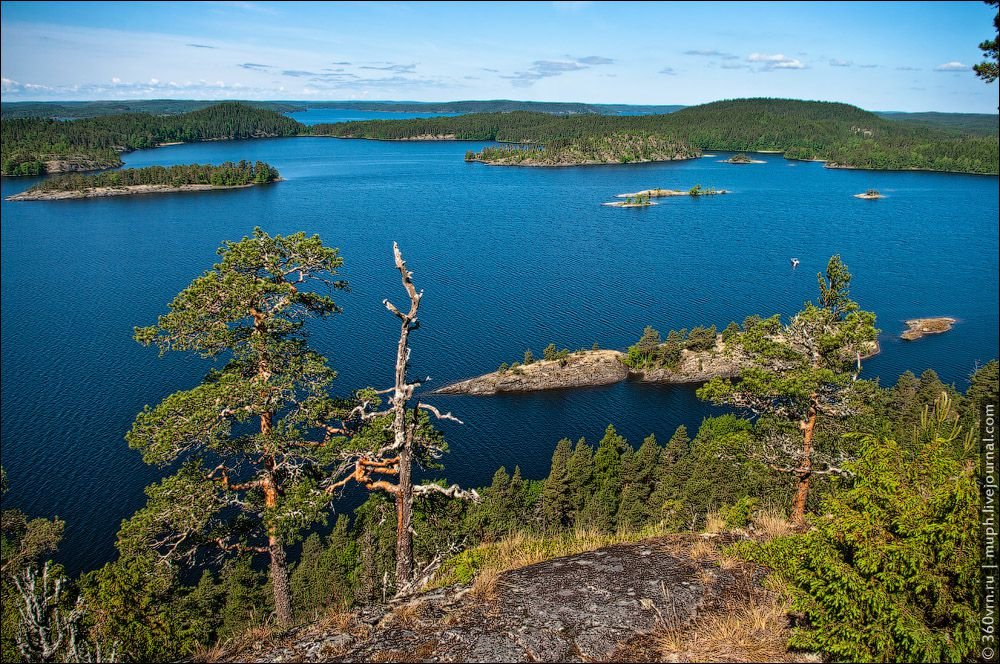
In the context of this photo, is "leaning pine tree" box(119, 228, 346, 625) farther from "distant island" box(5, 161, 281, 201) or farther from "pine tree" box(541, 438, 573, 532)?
"distant island" box(5, 161, 281, 201)

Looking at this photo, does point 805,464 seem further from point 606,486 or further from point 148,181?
point 148,181

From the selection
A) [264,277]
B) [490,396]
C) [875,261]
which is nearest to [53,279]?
[490,396]

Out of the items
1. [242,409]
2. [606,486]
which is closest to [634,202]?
[606,486]

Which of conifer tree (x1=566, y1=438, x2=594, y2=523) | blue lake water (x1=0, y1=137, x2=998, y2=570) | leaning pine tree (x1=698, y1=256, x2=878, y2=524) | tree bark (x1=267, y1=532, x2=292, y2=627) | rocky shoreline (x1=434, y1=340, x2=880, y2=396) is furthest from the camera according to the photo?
rocky shoreline (x1=434, y1=340, x2=880, y2=396)

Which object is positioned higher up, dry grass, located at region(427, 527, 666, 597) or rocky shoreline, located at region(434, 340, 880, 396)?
dry grass, located at region(427, 527, 666, 597)

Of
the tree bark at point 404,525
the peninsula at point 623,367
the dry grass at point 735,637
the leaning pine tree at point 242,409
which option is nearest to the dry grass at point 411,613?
the tree bark at point 404,525

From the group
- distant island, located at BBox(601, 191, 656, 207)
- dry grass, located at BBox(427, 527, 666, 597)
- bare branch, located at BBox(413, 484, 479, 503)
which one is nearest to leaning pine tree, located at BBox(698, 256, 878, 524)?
dry grass, located at BBox(427, 527, 666, 597)

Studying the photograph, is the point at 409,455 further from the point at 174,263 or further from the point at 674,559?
the point at 174,263

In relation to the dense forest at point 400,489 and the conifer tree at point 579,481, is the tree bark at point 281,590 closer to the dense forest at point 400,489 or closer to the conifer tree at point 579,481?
the dense forest at point 400,489
